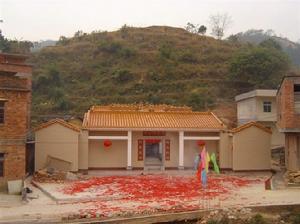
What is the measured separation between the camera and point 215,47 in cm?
5712

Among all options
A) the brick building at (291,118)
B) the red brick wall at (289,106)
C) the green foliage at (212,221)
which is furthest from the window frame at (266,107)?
the green foliage at (212,221)

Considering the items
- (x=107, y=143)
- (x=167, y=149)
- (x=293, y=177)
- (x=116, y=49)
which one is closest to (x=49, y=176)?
(x=107, y=143)

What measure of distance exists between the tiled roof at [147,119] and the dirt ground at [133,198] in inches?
140

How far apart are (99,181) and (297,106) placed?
10356mm

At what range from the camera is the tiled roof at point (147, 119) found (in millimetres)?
23453

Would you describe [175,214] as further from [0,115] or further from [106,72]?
[106,72]

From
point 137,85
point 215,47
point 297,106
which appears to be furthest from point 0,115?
point 215,47

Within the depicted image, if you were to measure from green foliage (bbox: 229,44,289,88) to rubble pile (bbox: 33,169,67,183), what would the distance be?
27202 millimetres

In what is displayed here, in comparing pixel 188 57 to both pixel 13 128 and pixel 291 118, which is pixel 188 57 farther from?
pixel 13 128

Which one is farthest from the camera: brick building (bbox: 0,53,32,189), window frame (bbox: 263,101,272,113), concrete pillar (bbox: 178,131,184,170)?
window frame (bbox: 263,101,272,113)

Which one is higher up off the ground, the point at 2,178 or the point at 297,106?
the point at 297,106

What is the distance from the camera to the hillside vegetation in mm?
41375

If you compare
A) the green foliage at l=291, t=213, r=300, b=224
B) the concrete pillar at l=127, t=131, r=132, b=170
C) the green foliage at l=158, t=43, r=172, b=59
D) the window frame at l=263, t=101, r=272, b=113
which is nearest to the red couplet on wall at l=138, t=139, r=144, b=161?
the concrete pillar at l=127, t=131, r=132, b=170

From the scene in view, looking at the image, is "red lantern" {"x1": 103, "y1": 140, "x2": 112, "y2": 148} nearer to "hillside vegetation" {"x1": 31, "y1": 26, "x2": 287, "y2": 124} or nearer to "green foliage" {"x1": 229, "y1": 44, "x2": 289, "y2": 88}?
"hillside vegetation" {"x1": 31, "y1": 26, "x2": 287, "y2": 124}
